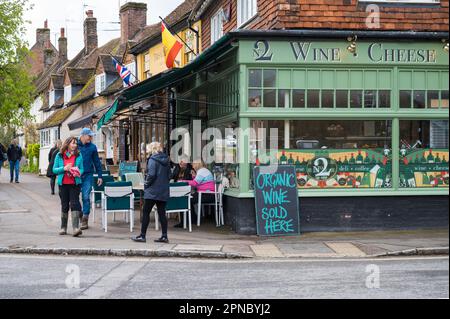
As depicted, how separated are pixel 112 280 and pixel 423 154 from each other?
25.6 feet

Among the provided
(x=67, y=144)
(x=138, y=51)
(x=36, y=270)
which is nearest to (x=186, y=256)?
(x=36, y=270)

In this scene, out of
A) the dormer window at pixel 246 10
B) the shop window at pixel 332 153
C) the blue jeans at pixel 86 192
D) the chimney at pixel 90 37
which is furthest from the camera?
the chimney at pixel 90 37

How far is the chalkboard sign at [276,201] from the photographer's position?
1379cm

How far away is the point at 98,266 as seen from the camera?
10.4 metres

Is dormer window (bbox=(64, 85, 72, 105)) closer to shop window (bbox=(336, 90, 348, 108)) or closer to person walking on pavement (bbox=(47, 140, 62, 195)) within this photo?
person walking on pavement (bbox=(47, 140, 62, 195))

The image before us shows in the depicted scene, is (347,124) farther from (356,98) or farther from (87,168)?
(87,168)

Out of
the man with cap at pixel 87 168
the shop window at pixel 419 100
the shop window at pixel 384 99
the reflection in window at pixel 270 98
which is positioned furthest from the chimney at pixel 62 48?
the shop window at pixel 419 100

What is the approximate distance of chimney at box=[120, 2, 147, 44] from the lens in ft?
120

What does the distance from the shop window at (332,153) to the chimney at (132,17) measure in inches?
953

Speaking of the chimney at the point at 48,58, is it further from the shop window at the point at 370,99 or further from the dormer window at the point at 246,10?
the shop window at the point at 370,99

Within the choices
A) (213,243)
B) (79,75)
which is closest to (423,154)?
(213,243)

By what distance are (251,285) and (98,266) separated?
109 inches

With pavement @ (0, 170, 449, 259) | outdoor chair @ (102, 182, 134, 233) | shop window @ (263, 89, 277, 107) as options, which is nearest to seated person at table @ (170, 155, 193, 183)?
pavement @ (0, 170, 449, 259)

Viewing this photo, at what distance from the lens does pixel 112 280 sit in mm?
9094
